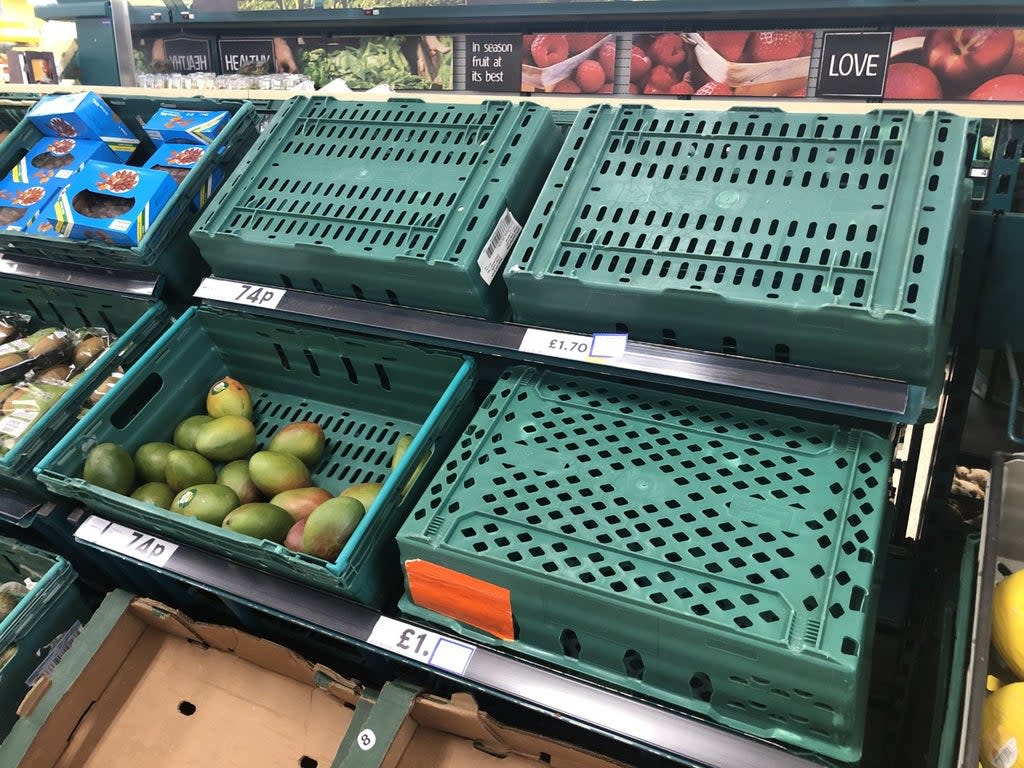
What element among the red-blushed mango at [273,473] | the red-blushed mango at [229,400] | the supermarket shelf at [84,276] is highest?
the supermarket shelf at [84,276]

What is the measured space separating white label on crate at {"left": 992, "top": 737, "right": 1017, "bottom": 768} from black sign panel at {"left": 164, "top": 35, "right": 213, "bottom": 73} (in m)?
4.66

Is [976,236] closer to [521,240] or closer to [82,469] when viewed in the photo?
[521,240]

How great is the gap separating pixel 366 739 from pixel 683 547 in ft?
2.14

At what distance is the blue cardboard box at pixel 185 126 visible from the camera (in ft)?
6.38

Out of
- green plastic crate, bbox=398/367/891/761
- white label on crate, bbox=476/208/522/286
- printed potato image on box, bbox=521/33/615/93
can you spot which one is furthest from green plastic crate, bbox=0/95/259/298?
printed potato image on box, bbox=521/33/615/93

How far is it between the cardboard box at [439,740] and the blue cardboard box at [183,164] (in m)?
1.29

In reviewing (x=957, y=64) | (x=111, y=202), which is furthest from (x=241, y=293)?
(x=957, y=64)

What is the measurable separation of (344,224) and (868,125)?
38.7 inches

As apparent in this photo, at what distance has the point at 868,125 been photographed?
121 cm

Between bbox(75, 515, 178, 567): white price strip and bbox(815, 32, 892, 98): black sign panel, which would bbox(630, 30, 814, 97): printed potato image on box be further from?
bbox(75, 515, 178, 567): white price strip

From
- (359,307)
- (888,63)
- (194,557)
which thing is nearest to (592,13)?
(888,63)

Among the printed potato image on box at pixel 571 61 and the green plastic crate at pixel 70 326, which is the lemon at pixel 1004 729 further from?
the printed potato image on box at pixel 571 61

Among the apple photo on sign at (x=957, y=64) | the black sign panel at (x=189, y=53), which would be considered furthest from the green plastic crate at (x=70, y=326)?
the apple photo on sign at (x=957, y=64)

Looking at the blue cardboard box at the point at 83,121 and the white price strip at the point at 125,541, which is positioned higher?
the blue cardboard box at the point at 83,121
